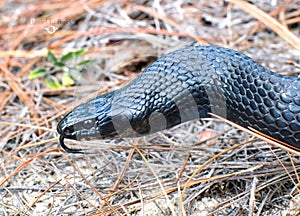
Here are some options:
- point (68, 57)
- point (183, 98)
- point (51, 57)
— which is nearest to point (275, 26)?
point (183, 98)

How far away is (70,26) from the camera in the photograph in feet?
15.6

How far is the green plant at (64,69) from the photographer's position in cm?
404

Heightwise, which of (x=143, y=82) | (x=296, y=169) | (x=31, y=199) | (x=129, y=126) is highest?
(x=143, y=82)

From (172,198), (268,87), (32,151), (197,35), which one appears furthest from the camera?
(197,35)

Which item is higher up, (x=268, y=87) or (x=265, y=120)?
(x=268, y=87)

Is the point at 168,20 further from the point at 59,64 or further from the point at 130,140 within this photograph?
the point at 130,140

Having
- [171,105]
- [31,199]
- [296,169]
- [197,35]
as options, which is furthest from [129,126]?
[197,35]

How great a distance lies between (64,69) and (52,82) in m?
0.17

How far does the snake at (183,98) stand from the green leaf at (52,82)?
119cm

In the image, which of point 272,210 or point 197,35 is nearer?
point 272,210

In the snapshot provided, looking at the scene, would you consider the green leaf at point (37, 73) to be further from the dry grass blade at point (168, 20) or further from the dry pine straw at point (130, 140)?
the dry grass blade at point (168, 20)

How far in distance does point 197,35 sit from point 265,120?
→ 1.90 metres

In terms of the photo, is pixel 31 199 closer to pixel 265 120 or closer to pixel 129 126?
pixel 129 126

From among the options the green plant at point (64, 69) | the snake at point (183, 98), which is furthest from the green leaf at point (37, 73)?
the snake at point (183, 98)
